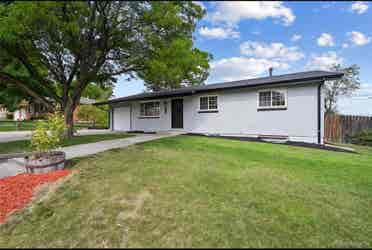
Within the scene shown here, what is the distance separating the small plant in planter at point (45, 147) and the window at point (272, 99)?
8.60m

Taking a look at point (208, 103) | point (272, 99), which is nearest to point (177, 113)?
point (208, 103)

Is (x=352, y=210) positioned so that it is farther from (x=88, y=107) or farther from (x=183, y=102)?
(x=88, y=107)

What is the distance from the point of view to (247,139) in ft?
34.3

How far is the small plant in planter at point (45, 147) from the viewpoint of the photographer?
4559 millimetres

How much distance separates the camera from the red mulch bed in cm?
332

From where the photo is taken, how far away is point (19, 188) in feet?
12.7

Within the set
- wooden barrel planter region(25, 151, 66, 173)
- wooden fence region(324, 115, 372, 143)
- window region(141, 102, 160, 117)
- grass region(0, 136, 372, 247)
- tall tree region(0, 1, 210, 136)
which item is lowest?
grass region(0, 136, 372, 247)

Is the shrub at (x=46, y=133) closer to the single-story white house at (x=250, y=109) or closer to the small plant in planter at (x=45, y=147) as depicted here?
A: the small plant in planter at (x=45, y=147)

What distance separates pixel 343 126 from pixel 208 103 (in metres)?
7.70

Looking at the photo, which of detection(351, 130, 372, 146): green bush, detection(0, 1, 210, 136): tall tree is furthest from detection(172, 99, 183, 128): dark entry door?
detection(351, 130, 372, 146): green bush

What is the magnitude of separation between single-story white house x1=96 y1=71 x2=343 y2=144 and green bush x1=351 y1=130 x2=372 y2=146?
4886 millimetres

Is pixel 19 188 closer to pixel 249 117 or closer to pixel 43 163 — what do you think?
pixel 43 163

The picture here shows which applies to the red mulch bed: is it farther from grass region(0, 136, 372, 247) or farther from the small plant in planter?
grass region(0, 136, 372, 247)

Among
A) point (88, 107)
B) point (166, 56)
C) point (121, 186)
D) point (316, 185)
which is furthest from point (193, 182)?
point (88, 107)
